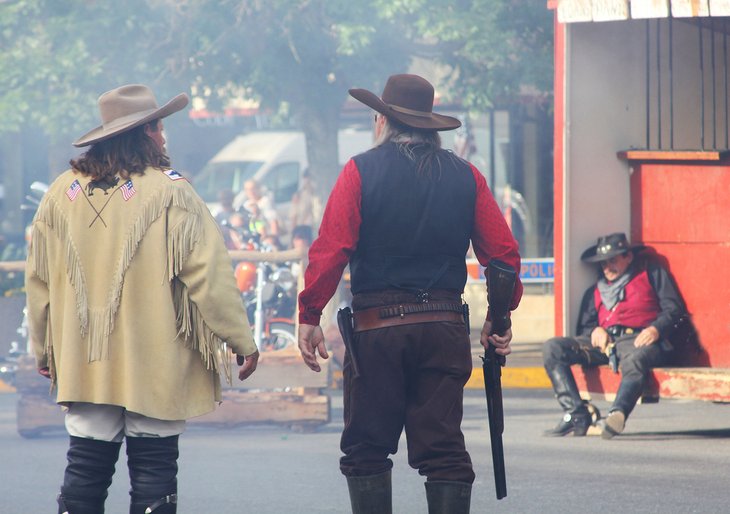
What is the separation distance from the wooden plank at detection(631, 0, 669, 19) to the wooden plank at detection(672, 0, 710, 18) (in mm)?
60

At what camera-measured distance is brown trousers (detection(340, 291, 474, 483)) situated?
15.7ft

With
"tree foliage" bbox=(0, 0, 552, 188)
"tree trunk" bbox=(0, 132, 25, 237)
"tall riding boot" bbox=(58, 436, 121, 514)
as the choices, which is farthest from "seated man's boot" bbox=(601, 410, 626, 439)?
"tree trunk" bbox=(0, 132, 25, 237)

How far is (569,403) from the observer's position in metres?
8.63

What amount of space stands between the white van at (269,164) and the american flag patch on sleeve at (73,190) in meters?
16.5

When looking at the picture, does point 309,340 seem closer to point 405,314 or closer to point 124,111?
point 405,314

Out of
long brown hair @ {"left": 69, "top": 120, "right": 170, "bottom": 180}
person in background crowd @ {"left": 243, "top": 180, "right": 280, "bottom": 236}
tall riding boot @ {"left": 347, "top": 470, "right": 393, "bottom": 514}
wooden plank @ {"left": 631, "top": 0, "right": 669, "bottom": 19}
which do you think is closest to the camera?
long brown hair @ {"left": 69, "top": 120, "right": 170, "bottom": 180}

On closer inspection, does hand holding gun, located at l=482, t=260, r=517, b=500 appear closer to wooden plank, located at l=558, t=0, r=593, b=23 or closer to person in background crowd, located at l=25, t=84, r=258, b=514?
person in background crowd, located at l=25, t=84, r=258, b=514

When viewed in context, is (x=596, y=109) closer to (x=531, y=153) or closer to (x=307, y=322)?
(x=307, y=322)

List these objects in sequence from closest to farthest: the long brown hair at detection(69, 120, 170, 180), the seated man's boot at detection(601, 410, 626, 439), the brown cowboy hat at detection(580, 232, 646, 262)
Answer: the long brown hair at detection(69, 120, 170, 180)
the seated man's boot at detection(601, 410, 626, 439)
the brown cowboy hat at detection(580, 232, 646, 262)

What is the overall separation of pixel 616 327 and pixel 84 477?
5.01 m

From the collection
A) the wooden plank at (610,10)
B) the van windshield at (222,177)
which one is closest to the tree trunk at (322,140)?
the van windshield at (222,177)

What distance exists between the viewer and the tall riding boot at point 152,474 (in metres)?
4.48

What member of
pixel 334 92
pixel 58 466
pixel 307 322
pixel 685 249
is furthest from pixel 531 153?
pixel 307 322

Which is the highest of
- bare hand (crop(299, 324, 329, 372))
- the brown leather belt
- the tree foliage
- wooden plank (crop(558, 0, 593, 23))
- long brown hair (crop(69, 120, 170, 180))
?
the tree foliage
